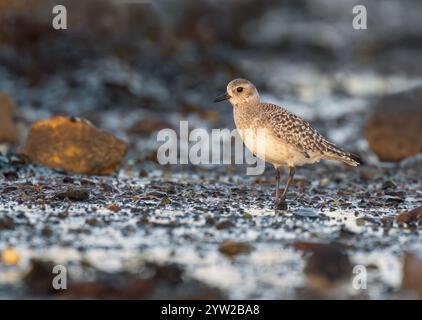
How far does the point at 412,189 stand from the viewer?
11.0 m

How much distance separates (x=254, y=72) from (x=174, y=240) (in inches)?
551

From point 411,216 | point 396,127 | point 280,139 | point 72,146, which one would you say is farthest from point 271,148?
point 396,127

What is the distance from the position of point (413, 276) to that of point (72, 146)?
5897 millimetres

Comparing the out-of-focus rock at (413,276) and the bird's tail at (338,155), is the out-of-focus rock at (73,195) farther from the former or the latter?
the out-of-focus rock at (413,276)

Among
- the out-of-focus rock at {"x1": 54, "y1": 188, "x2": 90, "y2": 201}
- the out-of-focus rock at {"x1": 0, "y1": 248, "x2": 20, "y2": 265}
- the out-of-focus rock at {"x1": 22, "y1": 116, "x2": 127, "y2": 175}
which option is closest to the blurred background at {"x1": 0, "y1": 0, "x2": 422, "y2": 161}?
the out-of-focus rock at {"x1": 22, "y1": 116, "x2": 127, "y2": 175}

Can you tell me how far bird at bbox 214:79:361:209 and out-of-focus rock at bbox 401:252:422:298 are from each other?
10.0 ft

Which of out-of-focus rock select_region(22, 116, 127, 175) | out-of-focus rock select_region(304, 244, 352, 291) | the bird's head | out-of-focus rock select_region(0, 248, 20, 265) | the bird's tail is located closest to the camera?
out-of-focus rock select_region(304, 244, 352, 291)

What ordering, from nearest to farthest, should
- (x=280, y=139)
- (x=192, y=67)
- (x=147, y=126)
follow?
(x=280, y=139) → (x=147, y=126) → (x=192, y=67)

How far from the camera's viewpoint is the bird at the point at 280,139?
9.41m

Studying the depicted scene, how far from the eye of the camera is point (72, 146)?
36.0ft

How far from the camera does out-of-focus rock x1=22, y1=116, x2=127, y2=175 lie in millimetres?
10945

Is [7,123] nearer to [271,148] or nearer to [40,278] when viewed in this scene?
[271,148]

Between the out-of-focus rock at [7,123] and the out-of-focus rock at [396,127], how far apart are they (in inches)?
224

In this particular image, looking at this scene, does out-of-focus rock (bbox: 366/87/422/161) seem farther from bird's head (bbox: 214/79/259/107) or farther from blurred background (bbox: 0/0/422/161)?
bird's head (bbox: 214/79/259/107)
